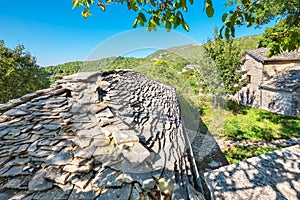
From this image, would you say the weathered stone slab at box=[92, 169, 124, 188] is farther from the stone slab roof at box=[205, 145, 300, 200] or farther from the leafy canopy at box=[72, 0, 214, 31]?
the stone slab roof at box=[205, 145, 300, 200]

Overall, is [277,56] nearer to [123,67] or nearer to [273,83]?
[273,83]

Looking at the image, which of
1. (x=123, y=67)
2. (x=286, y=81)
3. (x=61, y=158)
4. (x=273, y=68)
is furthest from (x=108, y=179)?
(x=273, y=68)

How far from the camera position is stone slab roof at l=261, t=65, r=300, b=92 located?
12.4 metres

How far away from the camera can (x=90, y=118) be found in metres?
2.60

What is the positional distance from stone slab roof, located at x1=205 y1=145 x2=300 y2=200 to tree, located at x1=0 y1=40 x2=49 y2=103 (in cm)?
1487

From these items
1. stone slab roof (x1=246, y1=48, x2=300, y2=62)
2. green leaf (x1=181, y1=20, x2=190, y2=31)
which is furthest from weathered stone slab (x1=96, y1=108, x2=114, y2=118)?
stone slab roof (x1=246, y1=48, x2=300, y2=62)

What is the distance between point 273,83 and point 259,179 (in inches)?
548

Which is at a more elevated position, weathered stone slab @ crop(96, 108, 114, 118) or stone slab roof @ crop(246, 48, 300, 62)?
stone slab roof @ crop(246, 48, 300, 62)

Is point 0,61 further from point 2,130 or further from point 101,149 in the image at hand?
point 101,149

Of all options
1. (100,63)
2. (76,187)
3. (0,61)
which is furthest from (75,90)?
(0,61)

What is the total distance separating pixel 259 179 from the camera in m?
3.44

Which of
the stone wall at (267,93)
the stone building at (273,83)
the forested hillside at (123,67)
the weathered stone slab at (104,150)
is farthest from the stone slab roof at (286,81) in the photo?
the weathered stone slab at (104,150)

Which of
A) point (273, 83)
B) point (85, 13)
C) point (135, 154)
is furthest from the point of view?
point (273, 83)

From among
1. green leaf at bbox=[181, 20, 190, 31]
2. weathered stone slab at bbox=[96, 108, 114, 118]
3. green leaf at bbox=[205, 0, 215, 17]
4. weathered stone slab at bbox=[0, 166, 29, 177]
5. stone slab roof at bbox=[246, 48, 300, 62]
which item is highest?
stone slab roof at bbox=[246, 48, 300, 62]
